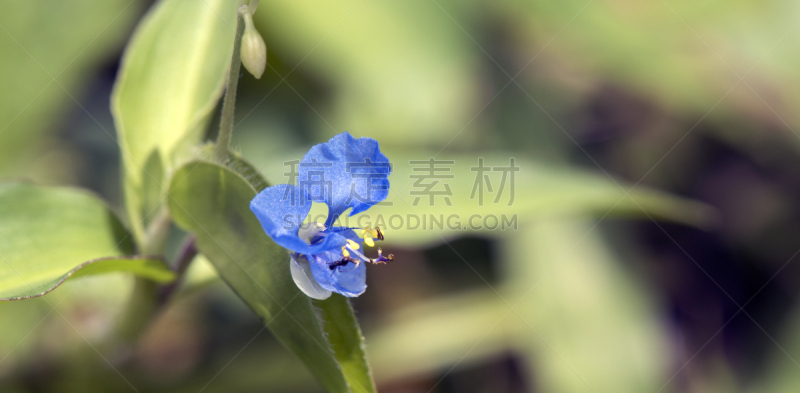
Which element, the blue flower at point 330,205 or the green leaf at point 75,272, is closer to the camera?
the blue flower at point 330,205

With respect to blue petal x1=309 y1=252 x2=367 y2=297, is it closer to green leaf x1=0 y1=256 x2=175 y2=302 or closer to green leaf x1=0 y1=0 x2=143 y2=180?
green leaf x1=0 y1=256 x2=175 y2=302

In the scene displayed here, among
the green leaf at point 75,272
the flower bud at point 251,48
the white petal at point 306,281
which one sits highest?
the flower bud at point 251,48

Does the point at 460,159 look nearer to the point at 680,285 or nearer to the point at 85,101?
the point at 680,285

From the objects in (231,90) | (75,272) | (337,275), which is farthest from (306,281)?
(75,272)

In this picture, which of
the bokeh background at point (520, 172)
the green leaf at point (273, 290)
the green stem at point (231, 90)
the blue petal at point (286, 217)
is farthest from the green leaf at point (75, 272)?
the bokeh background at point (520, 172)

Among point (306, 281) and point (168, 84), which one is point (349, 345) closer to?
point (306, 281)

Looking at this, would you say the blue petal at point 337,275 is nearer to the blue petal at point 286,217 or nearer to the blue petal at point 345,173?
the blue petal at point 286,217

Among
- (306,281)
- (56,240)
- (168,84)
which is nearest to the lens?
(306,281)

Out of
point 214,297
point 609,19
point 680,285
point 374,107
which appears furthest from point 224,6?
point 680,285
